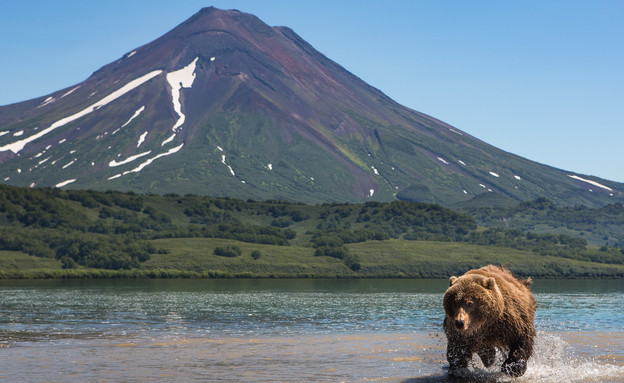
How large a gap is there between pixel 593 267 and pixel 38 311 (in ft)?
540

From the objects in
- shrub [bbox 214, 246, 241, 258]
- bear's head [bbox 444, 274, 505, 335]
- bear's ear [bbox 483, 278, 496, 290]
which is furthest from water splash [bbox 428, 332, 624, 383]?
shrub [bbox 214, 246, 241, 258]

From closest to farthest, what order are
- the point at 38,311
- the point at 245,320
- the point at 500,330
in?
the point at 500,330 < the point at 245,320 < the point at 38,311

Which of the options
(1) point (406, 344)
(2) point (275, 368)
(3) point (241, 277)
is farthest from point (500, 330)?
(3) point (241, 277)

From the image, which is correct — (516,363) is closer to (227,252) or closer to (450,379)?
(450,379)

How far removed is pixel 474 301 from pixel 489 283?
62 centimetres

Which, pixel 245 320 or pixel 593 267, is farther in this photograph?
pixel 593 267

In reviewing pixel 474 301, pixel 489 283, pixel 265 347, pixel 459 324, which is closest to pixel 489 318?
pixel 474 301

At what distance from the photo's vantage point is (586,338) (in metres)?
35.4

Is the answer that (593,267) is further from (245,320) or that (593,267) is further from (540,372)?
(540,372)

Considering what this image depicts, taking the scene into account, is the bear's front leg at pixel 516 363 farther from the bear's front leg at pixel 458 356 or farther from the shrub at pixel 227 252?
the shrub at pixel 227 252

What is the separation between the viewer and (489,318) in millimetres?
20469

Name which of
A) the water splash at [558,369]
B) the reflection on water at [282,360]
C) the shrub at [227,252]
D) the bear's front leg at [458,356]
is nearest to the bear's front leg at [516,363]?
the water splash at [558,369]

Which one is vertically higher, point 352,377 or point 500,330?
point 500,330

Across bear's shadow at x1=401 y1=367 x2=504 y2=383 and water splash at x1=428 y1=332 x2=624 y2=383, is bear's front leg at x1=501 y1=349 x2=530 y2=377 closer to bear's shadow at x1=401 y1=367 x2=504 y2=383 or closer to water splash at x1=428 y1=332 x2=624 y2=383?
water splash at x1=428 y1=332 x2=624 y2=383
